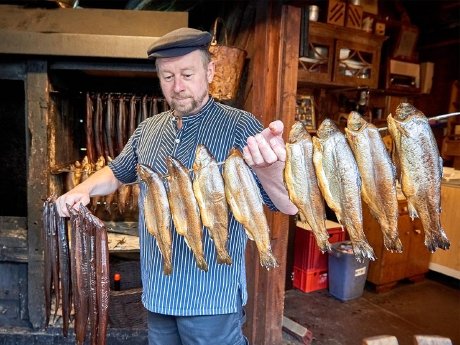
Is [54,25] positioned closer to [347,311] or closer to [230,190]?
[230,190]

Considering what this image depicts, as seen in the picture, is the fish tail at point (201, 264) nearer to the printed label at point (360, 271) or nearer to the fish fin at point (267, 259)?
the fish fin at point (267, 259)

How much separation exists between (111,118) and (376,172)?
3003 millimetres

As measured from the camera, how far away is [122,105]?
12.6 ft

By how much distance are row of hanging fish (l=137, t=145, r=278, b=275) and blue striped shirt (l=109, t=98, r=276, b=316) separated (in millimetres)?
309

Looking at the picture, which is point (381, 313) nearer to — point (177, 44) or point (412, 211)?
point (412, 211)

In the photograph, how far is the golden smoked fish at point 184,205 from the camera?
1668mm

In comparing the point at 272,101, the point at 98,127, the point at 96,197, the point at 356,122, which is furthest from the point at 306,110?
the point at 356,122

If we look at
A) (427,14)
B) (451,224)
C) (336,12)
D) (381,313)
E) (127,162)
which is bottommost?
(381,313)

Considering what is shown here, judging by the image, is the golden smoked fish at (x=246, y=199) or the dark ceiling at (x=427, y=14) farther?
the dark ceiling at (x=427, y=14)

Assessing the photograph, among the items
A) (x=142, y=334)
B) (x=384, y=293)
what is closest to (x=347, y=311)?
(x=384, y=293)

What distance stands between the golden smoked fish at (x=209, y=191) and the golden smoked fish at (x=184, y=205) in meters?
0.06

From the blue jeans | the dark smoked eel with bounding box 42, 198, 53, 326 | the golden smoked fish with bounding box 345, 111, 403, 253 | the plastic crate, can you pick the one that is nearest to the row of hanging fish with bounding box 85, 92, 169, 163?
the dark smoked eel with bounding box 42, 198, 53, 326

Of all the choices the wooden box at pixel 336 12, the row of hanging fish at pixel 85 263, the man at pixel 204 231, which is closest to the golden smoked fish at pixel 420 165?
the man at pixel 204 231

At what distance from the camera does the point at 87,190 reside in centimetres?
224
